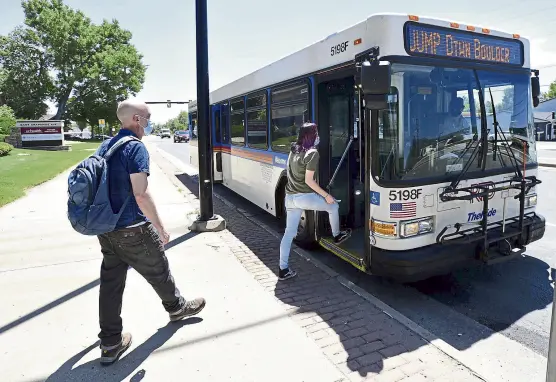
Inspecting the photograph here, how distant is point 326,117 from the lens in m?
5.43

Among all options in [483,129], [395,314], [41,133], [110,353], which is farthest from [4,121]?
[483,129]

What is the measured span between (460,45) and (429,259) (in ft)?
7.14

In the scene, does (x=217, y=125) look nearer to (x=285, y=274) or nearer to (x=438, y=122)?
(x=285, y=274)

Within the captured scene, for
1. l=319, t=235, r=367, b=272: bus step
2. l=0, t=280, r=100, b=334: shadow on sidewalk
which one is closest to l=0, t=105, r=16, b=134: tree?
l=0, t=280, r=100, b=334: shadow on sidewalk

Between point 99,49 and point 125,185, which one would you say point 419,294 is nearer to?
point 125,185

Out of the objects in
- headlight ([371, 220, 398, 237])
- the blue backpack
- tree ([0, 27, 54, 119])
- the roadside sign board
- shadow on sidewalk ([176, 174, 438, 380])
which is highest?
tree ([0, 27, 54, 119])

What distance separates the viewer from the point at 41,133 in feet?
104

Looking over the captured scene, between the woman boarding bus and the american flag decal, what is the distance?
0.85 metres

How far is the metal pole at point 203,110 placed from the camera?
7.04 m

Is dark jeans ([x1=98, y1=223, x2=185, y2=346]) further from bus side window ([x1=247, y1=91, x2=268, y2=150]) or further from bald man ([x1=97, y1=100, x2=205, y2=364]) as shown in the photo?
bus side window ([x1=247, y1=91, x2=268, y2=150])

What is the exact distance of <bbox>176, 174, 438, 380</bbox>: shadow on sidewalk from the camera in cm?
332

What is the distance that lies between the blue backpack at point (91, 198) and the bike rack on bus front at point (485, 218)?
3.04 metres

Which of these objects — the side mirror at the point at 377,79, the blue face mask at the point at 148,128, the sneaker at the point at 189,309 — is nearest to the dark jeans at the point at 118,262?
the sneaker at the point at 189,309

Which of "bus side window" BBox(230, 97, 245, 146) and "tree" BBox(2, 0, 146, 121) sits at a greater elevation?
"tree" BBox(2, 0, 146, 121)
